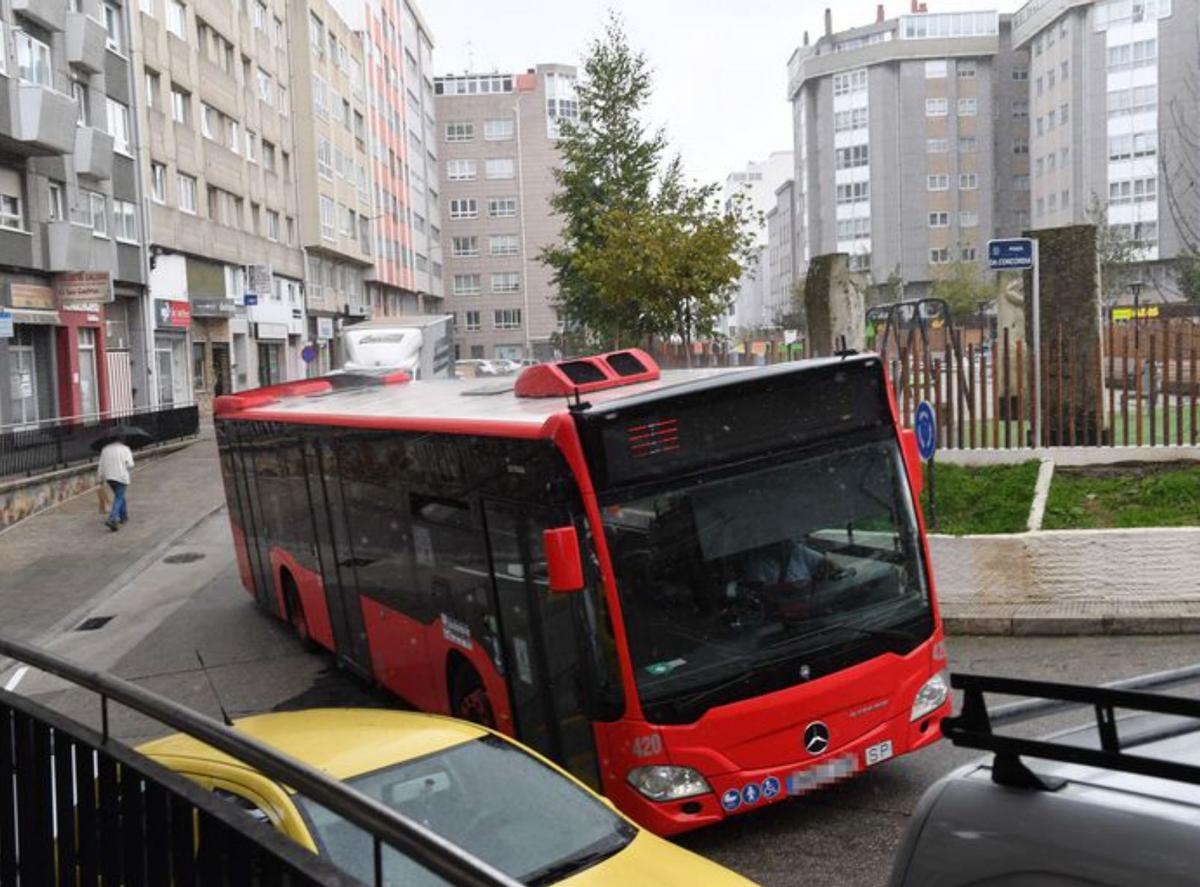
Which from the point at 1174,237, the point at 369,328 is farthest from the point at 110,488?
the point at 1174,237

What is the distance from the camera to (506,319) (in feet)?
350

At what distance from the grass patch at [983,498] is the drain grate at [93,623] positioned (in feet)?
33.4

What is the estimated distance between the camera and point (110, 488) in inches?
899

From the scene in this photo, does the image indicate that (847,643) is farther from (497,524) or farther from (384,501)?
(384,501)

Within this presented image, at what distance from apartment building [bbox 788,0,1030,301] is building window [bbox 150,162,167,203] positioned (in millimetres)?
58033

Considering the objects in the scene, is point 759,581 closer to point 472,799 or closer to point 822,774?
point 822,774

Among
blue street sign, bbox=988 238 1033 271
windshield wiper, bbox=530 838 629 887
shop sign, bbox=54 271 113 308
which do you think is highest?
shop sign, bbox=54 271 113 308

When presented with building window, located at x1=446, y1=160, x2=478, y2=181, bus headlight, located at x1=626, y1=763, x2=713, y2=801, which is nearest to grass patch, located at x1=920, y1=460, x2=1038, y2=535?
bus headlight, located at x1=626, y1=763, x2=713, y2=801

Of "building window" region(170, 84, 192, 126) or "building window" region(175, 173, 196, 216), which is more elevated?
"building window" region(170, 84, 192, 126)

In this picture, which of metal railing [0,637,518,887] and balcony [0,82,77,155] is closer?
metal railing [0,637,518,887]

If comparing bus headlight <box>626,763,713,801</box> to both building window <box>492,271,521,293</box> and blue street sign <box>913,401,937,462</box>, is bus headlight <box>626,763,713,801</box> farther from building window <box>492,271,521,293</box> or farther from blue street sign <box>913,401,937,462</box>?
building window <box>492,271,521,293</box>

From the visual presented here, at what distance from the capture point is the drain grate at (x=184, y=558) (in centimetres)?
2027

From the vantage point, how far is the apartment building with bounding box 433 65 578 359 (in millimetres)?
105750

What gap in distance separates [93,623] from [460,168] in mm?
93316
